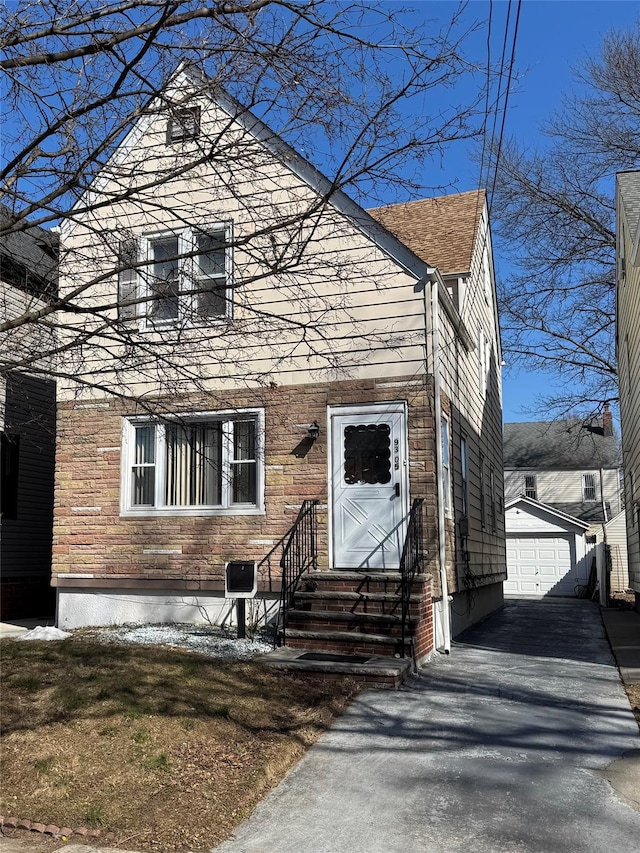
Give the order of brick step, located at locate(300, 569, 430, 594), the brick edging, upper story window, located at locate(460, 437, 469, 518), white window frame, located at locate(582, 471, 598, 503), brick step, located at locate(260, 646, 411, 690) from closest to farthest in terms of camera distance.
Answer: the brick edging, brick step, located at locate(260, 646, 411, 690), brick step, located at locate(300, 569, 430, 594), upper story window, located at locate(460, 437, 469, 518), white window frame, located at locate(582, 471, 598, 503)

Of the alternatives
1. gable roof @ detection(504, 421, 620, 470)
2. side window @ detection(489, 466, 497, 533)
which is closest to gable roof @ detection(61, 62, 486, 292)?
side window @ detection(489, 466, 497, 533)

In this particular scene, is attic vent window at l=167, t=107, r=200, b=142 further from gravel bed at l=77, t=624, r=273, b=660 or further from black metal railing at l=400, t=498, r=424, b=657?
black metal railing at l=400, t=498, r=424, b=657

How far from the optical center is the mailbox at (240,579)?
914cm

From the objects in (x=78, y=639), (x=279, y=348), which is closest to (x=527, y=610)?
(x=279, y=348)

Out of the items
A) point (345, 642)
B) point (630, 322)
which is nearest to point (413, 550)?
point (345, 642)

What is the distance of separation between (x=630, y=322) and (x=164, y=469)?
32.2 ft

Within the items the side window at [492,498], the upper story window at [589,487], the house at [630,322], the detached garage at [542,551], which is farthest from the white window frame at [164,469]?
the upper story window at [589,487]

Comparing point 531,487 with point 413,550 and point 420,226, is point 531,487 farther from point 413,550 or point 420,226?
point 413,550

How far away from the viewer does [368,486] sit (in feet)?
32.4

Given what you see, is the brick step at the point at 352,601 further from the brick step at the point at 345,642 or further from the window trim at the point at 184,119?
the window trim at the point at 184,119

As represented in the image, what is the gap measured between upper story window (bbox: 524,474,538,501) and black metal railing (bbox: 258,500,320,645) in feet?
97.9

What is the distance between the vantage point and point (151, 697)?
614 cm

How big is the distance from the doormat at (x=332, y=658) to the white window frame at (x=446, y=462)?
2.86m

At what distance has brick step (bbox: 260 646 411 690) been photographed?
733 cm
